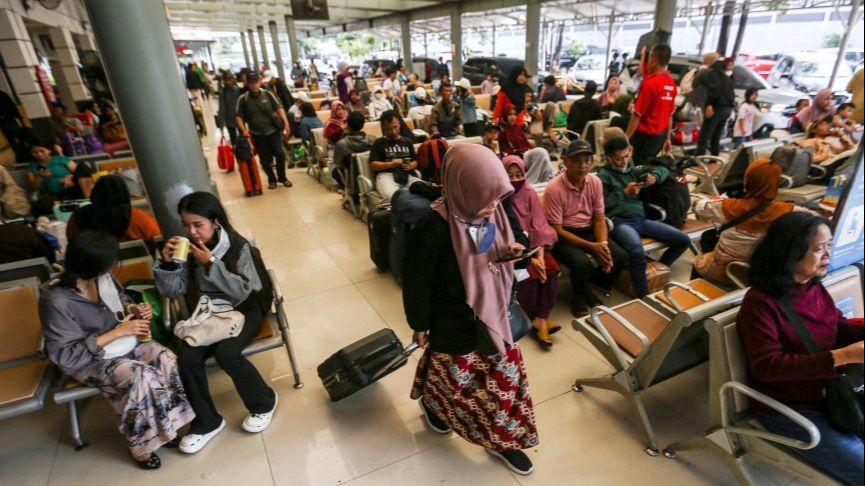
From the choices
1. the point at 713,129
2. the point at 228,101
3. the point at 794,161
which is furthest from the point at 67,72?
the point at 794,161

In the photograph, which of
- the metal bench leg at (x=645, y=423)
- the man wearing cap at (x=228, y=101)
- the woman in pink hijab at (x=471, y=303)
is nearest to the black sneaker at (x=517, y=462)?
the woman in pink hijab at (x=471, y=303)

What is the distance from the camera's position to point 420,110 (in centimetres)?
867

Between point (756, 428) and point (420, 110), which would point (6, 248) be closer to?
point (756, 428)

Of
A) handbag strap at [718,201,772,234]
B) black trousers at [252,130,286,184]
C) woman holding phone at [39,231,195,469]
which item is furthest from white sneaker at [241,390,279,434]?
black trousers at [252,130,286,184]

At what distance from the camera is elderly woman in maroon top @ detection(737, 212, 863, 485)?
5.46ft

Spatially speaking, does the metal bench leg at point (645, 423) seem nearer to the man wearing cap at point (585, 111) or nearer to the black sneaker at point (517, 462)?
the black sneaker at point (517, 462)

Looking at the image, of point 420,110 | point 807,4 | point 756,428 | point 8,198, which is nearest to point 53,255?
point 8,198

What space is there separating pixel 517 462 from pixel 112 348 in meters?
2.14

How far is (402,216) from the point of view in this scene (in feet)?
11.9

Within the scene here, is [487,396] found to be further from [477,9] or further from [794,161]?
[477,9]

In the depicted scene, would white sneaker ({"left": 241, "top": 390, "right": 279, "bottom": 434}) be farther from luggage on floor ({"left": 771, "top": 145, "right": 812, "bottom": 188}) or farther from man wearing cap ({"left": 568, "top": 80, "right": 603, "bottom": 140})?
man wearing cap ({"left": 568, "top": 80, "right": 603, "bottom": 140})

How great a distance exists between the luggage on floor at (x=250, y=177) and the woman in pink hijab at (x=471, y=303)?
221 inches

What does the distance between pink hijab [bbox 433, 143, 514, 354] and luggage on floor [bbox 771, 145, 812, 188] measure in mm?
4275

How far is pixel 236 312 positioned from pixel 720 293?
9.56 feet
